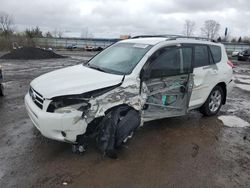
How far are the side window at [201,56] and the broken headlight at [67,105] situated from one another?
277cm

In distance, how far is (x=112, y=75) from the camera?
13.9ft

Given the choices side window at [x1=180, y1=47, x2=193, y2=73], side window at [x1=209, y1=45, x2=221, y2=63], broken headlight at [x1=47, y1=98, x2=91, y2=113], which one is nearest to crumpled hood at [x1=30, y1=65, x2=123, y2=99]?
broken headlight at [x1=47, y1=98, x2=91, y2=113]

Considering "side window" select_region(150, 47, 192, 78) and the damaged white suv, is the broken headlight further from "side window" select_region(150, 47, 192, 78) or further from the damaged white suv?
"side window" select_region(150, 47, 192, 78)

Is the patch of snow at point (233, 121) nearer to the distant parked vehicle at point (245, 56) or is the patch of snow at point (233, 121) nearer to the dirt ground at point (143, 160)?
the dirt ground at point (143, 160)

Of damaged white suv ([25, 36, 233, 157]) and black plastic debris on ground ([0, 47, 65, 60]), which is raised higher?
damaged white suv ([25, 36, 233, 157])

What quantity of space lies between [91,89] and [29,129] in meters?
2.09

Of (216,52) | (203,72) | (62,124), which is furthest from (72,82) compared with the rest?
(216,52)

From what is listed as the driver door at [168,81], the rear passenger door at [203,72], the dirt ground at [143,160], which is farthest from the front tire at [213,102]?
the driver door at [168,81]

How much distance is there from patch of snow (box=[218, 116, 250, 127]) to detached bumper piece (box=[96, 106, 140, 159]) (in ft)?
9.52

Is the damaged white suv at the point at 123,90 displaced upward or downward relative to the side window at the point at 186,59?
downward

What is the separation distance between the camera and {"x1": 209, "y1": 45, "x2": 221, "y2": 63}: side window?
19.8 ft

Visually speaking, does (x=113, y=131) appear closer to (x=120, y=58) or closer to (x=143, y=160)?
(x=143, y=160)

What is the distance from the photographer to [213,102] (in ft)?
20.3

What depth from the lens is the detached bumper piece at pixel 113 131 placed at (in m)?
3.86
